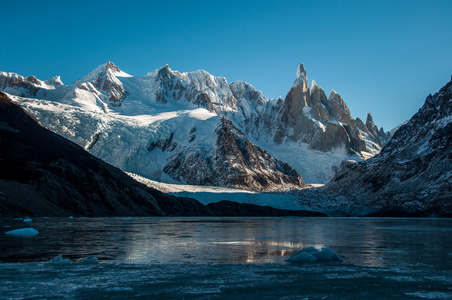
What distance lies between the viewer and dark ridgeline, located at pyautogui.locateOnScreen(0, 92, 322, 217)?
67.4 metres

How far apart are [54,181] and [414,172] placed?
370ft

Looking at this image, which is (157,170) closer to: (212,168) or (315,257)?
(212,168)

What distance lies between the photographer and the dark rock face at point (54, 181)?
67.4 m

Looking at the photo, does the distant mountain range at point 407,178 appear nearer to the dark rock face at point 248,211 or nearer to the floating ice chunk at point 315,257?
the dark rock face at point 248,211

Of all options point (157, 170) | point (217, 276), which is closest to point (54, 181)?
point (217, 276)

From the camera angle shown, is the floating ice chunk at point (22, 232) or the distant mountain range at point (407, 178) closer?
the floating ice chunk at point (22, 232)

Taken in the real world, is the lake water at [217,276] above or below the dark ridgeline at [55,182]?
below

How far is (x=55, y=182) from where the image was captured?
251ft

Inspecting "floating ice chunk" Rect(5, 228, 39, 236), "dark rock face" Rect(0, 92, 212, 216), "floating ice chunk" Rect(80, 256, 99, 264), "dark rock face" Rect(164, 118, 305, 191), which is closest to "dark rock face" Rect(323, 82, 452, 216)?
"dark rock face" Rect(164, 118, 305, 191)

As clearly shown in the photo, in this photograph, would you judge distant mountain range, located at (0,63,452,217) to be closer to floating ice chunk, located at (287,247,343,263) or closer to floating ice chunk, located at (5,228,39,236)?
floating ice chunk, located at (5,228,39,236)

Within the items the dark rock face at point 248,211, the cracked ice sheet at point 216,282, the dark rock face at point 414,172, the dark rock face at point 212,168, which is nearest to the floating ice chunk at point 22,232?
the cracked ice sheet at point 216,282

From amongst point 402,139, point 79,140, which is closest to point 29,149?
point 79,140

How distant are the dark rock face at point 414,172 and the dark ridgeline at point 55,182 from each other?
72026 mm

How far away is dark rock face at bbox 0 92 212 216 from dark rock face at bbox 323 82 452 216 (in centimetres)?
7268
